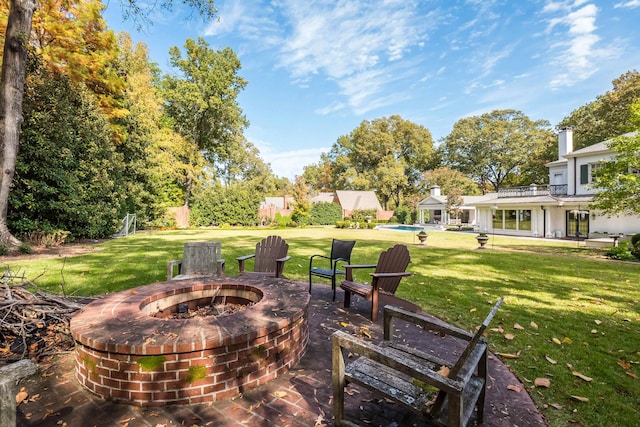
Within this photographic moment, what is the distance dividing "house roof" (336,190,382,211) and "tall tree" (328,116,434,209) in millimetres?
2579

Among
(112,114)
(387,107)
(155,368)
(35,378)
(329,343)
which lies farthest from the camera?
(387,107)

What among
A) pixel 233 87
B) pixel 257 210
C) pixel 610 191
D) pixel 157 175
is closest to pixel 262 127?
pixel 233 87

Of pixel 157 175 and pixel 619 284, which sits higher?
pixel 157 175

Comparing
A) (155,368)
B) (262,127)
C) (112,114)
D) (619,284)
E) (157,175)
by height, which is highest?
(262,127)

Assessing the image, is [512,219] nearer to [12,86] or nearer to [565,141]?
[565,141]

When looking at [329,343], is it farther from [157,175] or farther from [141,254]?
[157,175]

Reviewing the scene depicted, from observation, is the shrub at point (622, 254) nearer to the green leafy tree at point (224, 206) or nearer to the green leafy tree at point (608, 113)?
the green leafy tree at point (608, 113)

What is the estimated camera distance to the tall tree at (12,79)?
7.82m

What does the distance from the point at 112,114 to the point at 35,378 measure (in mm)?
16194

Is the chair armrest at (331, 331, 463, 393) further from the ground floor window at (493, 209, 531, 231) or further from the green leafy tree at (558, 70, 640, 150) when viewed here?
the green leafy tree at (558, 70, 640, 150)

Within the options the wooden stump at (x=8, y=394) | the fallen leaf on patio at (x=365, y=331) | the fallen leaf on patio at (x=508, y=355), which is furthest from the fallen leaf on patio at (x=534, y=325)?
the wooden stump at (x=8, y=394)

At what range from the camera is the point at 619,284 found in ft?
20.6

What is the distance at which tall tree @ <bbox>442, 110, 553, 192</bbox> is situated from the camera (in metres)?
35.3

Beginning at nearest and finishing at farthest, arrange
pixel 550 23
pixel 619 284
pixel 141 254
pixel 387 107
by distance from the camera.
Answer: pixel 619 284
pixel 141 254
pixel 550 23
pixel 387 107
